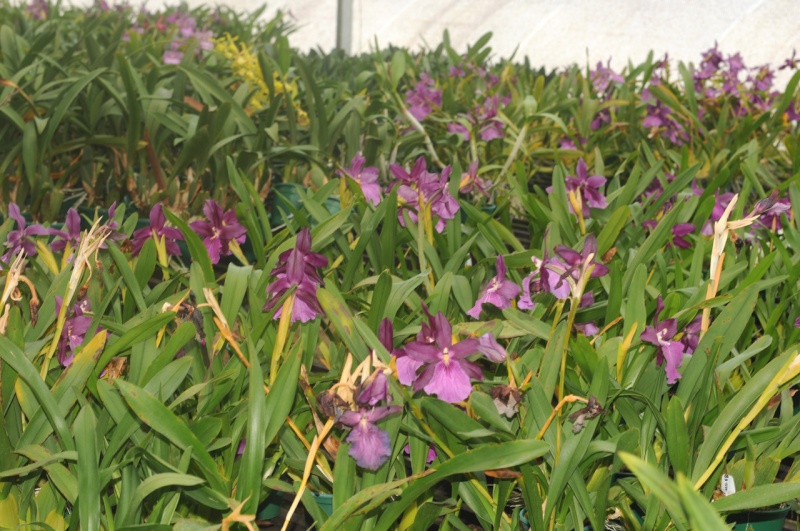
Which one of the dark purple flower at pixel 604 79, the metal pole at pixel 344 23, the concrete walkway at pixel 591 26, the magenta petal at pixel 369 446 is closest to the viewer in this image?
the magenta petal at pixel 369 446

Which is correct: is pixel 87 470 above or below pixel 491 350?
below

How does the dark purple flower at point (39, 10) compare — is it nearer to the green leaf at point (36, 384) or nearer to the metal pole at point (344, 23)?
the metal pole at point (344, 23)

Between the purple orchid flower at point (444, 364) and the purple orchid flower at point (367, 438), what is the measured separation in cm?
7

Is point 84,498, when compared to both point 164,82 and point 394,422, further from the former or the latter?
point 164,82

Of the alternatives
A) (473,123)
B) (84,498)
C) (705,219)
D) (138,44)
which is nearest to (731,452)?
(705,219)

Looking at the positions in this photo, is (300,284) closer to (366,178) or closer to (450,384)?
(450,384)

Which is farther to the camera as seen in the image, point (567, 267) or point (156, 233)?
point (156, 233)

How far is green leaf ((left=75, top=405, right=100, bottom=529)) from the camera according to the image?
1.04 m

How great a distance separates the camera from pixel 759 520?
1232 millimetres

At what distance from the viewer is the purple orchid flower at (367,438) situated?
970mm

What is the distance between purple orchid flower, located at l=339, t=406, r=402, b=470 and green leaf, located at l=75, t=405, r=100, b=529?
32 centimetres

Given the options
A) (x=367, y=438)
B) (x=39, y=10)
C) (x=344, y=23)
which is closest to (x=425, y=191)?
(x=367, y=438)

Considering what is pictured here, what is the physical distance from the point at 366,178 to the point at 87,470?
1022 millimetres

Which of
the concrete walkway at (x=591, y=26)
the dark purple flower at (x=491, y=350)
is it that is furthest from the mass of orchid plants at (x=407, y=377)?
the concrete walkway at (x=591, y=26)
